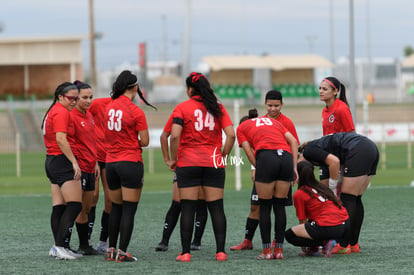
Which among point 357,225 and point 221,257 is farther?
point 357,225

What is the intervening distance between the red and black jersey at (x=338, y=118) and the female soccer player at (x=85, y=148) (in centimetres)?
284

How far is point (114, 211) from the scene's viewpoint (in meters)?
9.27

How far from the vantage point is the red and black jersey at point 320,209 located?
30.5 feet

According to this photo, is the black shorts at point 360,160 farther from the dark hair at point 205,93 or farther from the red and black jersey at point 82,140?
the red and black jersey at point 82,140

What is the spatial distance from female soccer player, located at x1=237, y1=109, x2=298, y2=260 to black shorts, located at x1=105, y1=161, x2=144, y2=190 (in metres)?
1.21

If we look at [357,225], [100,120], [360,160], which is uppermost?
[100,120]

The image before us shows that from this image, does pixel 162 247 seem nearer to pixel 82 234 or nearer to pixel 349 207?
pixel 82 234

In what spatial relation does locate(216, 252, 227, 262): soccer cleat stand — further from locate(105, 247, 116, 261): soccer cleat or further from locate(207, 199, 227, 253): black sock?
locate(105, 247, 116, 261): soccer cleat

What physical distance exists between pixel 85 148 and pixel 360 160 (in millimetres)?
3113

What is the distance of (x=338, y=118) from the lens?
1023 centimetres

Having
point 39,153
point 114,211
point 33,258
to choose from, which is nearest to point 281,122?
point 114,211

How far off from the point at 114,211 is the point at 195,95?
154cm

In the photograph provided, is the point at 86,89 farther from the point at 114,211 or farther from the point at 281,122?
the point at 281,122

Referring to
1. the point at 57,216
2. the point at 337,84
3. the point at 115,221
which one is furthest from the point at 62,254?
the point at 337,84
